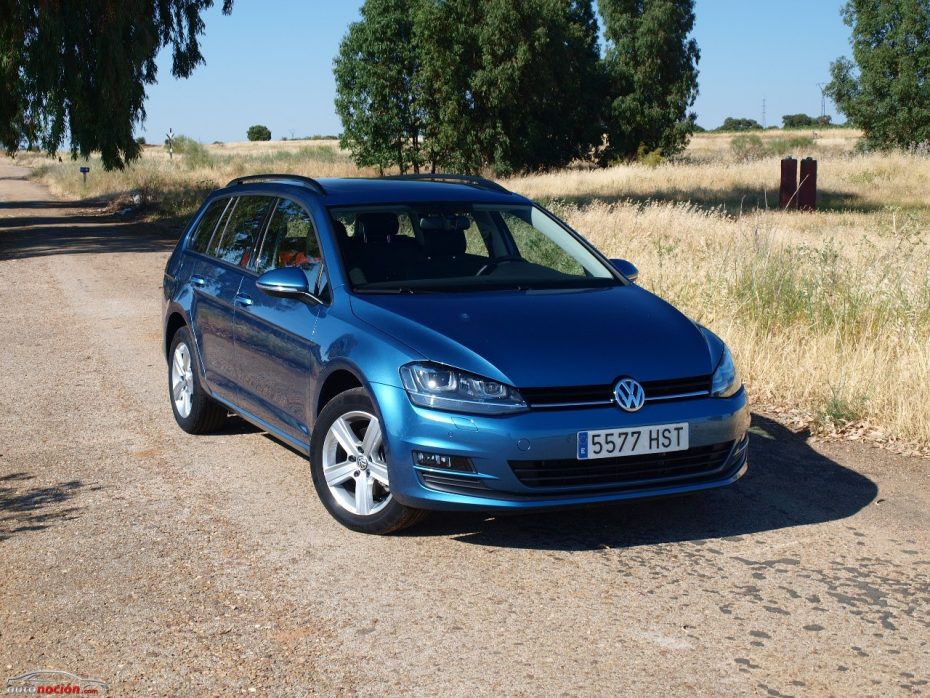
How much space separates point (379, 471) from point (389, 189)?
2.05 metres

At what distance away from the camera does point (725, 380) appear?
535 centimetres

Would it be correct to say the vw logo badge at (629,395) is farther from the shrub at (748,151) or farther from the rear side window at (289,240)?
the shrub at (748,151)

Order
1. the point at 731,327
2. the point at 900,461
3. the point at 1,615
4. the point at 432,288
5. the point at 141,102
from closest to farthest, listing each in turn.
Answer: the point at 1,615, the point at 432,288, the point at 900,461, the point at 731,327, the point at 141,102

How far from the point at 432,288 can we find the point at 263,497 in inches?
55.7

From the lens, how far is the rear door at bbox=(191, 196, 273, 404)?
6.75 meters

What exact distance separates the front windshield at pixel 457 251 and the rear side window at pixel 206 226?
166 cm

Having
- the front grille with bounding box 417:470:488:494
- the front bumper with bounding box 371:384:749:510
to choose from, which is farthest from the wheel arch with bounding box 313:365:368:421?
the front grille with bounding box 417:470:488:494

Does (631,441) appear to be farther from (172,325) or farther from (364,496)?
(172,325)

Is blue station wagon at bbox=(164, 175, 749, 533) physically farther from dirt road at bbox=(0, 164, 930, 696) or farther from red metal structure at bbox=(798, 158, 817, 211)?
red metal structure at bbox=(798, 158, 817, 211)

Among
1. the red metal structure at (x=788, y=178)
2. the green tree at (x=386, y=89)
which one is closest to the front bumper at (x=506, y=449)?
the red metal structure at (x=788, y=178)

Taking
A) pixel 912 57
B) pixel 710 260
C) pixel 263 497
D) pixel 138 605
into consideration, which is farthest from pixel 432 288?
pixel 912 57

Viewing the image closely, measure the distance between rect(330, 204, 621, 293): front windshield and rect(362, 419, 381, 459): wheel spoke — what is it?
0.82 metres

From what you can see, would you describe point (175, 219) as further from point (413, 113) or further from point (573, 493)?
point (413, 113)

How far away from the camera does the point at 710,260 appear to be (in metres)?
11.7
